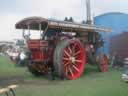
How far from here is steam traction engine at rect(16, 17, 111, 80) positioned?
13578mm

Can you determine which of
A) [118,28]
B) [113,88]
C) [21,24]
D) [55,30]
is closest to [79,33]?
[55,30]

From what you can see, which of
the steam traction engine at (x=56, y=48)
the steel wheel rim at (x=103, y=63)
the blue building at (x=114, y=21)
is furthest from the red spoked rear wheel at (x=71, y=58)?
the blue building at (x=114, y=21)

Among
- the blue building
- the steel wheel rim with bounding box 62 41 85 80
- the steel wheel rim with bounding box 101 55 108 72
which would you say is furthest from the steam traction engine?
the blue building

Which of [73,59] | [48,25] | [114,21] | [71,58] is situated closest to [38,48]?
[48,25]

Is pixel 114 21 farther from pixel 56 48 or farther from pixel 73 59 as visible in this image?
pixel 56 48

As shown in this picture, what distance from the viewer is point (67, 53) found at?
1415 centimetres

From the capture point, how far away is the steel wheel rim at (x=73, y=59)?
1404cm

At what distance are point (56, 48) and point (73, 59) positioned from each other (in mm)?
1032

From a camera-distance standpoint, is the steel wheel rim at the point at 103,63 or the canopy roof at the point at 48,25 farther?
the steel wheel rim at the point at 103,63

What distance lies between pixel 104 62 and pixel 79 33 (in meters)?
1.93

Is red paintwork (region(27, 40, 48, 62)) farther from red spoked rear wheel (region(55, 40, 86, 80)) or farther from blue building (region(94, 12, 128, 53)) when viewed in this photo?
blue building (region(94, 12, 128, 53))

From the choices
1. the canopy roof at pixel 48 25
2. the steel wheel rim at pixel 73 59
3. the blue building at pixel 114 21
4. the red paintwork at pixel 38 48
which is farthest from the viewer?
the blue building at pixel 114 21

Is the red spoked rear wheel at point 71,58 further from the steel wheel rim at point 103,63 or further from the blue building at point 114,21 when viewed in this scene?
the blue building at point 114,21

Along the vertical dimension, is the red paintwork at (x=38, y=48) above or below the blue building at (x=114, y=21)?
below
